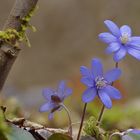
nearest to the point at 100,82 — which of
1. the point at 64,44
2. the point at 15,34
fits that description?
the point at 15,34

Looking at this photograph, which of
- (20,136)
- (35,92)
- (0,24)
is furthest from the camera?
(0,24)

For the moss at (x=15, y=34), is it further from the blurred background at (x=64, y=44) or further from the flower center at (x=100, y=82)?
the blurred background at (x=64, y=44)

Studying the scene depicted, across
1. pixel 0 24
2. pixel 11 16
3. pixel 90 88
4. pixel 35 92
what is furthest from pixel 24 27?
pixel 0 24

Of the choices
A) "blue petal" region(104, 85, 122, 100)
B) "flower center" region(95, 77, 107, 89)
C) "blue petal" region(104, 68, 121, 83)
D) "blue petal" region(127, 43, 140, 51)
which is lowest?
"blue petal" region(104, 85, 122, 100)

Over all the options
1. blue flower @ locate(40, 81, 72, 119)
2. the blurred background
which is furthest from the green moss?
the blurred background

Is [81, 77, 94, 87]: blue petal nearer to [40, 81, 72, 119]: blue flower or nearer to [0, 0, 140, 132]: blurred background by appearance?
[40, 81, 72, 119]: blue flower

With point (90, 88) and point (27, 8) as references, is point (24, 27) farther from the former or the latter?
point (90, 88)

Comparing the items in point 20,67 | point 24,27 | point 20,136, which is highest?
point 20,67
